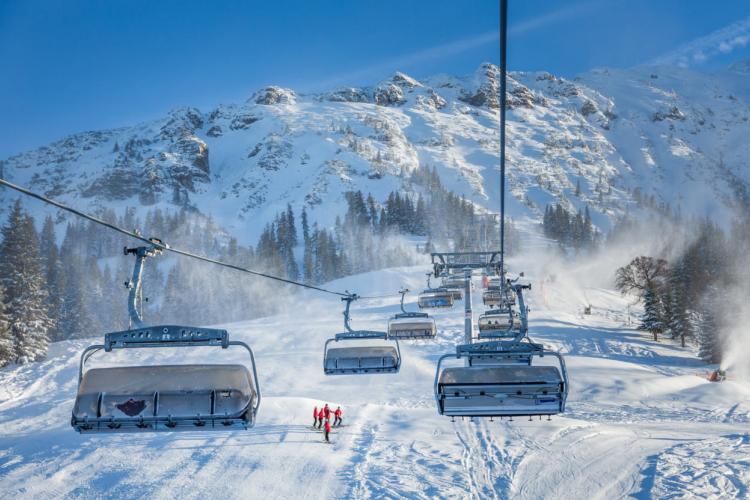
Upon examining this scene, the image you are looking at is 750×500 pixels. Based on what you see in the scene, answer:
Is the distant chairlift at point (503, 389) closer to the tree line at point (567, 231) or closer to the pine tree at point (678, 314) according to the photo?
the pine tree at point (678, 314)

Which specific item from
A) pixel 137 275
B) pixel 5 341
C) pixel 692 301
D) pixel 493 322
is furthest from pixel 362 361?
pixel 692 301

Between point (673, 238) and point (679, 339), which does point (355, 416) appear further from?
point (673, 238)

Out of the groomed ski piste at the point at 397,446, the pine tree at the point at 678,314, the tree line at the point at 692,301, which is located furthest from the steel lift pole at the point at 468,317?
the pine tree at the point at 678,314

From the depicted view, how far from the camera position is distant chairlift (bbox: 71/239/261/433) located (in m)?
7.92

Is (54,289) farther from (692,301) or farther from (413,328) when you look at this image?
(692,301)

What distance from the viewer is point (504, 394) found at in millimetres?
8719

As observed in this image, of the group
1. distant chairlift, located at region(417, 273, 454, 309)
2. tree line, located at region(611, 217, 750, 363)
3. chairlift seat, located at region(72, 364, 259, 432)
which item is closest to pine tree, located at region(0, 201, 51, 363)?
distant chairlift, located at region(417, 273, 454, 309)

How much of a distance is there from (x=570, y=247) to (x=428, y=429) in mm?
115101

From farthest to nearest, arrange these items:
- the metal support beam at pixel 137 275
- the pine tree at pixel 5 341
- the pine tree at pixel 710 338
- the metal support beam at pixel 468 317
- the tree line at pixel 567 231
Answer: the tree line at pixel 567 231
the pine tree at pixel 710 338
the pine tree at pixel 5 341
the metal support beam at pixel 468 317
the metal support beam at pixel 137 275

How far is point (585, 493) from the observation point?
14.6 metres

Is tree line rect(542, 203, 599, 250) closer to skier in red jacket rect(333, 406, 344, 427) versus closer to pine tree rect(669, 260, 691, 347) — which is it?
pine tree rect(669, 260, 691, 347)

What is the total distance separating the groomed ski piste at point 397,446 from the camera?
15.3m

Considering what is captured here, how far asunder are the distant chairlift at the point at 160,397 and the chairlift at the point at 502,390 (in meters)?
3.27

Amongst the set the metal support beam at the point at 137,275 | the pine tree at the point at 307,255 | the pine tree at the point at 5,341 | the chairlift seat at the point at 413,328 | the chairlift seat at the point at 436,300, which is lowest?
the pine tree at the point at 5,341
